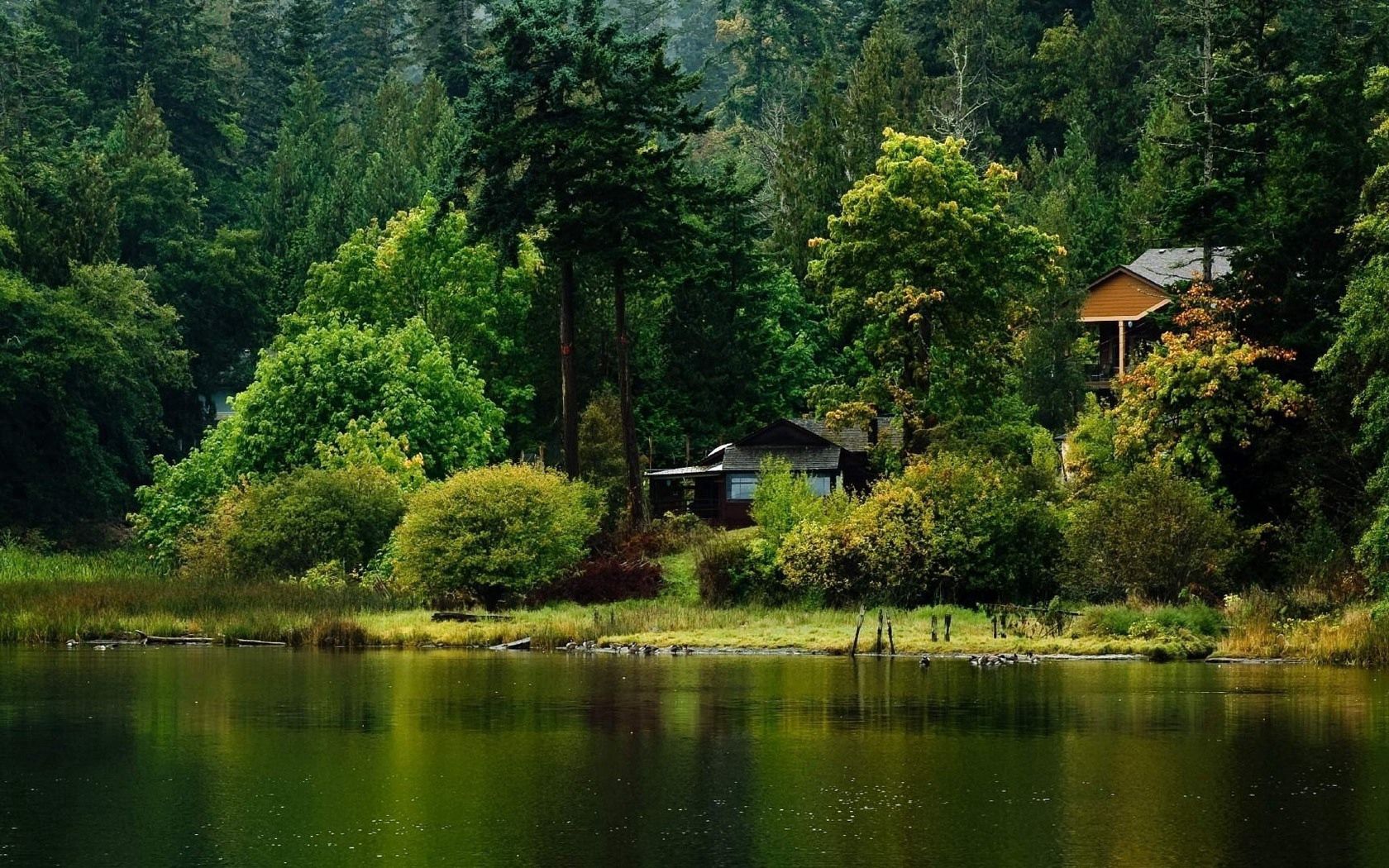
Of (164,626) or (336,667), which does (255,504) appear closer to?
(164,626)

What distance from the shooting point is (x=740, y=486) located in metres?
78.6

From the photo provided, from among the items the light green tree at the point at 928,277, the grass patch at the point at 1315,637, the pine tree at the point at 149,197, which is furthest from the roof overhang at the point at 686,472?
the pine tree at the point at 149,197

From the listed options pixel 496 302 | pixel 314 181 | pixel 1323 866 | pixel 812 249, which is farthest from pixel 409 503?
pixel 314 181

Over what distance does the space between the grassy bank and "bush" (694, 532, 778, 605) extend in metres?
0.74

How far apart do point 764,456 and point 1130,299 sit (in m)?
21.1

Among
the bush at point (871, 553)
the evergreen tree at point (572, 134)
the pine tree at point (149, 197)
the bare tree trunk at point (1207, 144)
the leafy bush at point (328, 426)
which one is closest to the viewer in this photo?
the bush at point (871, 553)

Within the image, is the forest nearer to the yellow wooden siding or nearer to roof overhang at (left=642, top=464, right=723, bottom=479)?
roof overhang at (left=642, top=464, right=723, bottom=479)

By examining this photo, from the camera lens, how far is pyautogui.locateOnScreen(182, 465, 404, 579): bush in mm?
66625

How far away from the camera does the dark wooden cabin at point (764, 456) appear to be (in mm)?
77562

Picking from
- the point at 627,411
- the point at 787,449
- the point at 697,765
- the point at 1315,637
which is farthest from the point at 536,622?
the point at 697,765

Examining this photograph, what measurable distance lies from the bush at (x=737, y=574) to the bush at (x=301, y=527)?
11.9 meters

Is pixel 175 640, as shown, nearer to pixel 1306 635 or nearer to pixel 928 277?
pixel 928 277

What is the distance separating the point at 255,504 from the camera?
67.4 meters

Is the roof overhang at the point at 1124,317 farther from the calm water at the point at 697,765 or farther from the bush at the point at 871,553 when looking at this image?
the calm water at the point at 697,765
